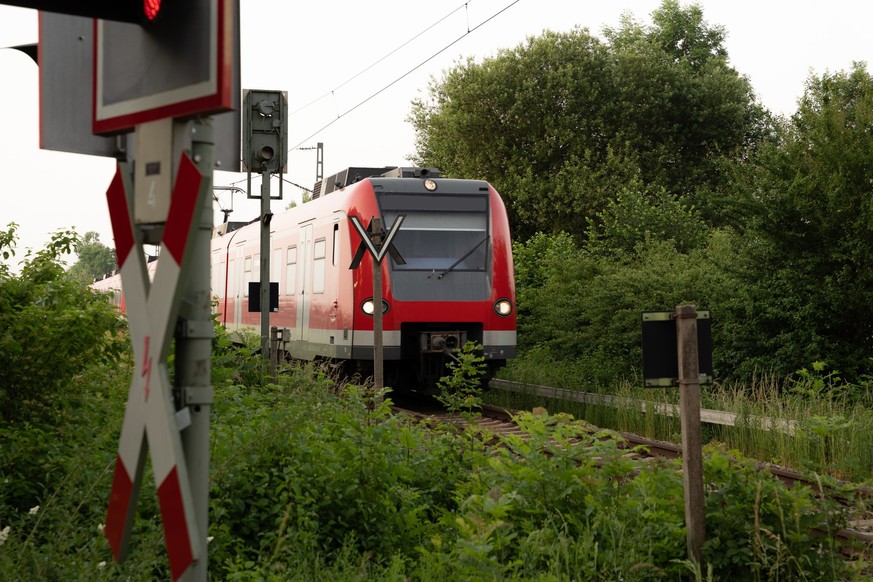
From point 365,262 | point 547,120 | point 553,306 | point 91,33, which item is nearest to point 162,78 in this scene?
point 91,33

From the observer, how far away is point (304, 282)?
1642 cm

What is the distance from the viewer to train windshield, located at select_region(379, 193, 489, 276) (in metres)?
14.2

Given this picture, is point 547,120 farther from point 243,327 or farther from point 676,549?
point 676,549

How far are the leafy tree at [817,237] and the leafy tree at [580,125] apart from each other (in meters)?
19.2

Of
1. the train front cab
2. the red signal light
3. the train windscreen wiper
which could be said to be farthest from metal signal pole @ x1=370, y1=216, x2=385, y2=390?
the red signal light

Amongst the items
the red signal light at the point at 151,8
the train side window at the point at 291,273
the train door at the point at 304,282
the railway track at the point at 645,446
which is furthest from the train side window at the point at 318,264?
the red signal light at the point at 151,8

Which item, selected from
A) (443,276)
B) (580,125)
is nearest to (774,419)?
(443,276)

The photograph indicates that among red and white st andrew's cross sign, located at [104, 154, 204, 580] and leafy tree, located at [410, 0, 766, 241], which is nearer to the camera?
red and white st andrew's cross sign, located at [104, 154, 204, 580]

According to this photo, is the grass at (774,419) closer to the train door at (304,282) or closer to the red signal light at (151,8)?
the train door at (304,282)

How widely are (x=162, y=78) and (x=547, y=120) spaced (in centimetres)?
3454

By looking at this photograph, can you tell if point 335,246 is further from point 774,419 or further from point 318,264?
point 774,419

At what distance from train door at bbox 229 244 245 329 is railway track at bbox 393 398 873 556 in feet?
19.3

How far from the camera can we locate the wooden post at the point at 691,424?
5480 mm

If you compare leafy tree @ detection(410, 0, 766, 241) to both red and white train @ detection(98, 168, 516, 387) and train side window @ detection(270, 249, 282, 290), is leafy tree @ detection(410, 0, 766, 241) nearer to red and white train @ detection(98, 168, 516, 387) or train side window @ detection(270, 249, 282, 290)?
train side window @ detection(270, 249, 282, 290)
